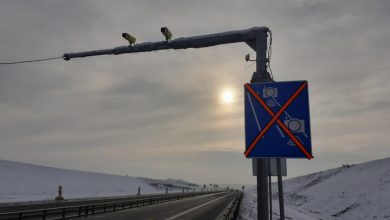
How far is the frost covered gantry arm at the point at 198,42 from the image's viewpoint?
27.4 feet

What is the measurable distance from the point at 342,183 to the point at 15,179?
4875cm

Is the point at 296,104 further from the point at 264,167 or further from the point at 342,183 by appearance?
the point at 342,183

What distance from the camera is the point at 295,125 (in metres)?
5.32

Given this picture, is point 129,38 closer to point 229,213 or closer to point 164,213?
point 229,213

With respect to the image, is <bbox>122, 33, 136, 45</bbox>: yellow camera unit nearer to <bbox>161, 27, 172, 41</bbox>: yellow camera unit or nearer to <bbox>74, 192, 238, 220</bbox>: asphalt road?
<bbox>161, 27, 172, 41</bbox>: yellow camera unit

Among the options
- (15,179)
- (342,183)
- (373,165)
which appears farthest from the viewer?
(15,179)

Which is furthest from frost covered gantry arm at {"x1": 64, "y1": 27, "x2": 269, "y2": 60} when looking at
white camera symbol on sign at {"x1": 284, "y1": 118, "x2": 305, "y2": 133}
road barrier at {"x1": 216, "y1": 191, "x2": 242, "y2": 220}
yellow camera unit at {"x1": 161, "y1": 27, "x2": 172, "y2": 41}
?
road barrier at {"x1": 216, "y1": 191, "x2": 242, "y2": 220}

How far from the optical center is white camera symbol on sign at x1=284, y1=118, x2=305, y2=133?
5.30 meters

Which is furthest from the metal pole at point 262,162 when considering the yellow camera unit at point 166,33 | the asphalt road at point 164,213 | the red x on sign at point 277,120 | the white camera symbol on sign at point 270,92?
the asphalt road at point 164,213

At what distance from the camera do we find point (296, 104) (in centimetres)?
545

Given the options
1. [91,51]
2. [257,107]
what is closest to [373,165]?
[91,51]

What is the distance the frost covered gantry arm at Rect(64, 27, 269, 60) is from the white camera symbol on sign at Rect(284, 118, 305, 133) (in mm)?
3078

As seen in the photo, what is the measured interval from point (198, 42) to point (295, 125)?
4929mm

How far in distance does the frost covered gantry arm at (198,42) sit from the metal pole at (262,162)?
0.70 feet
